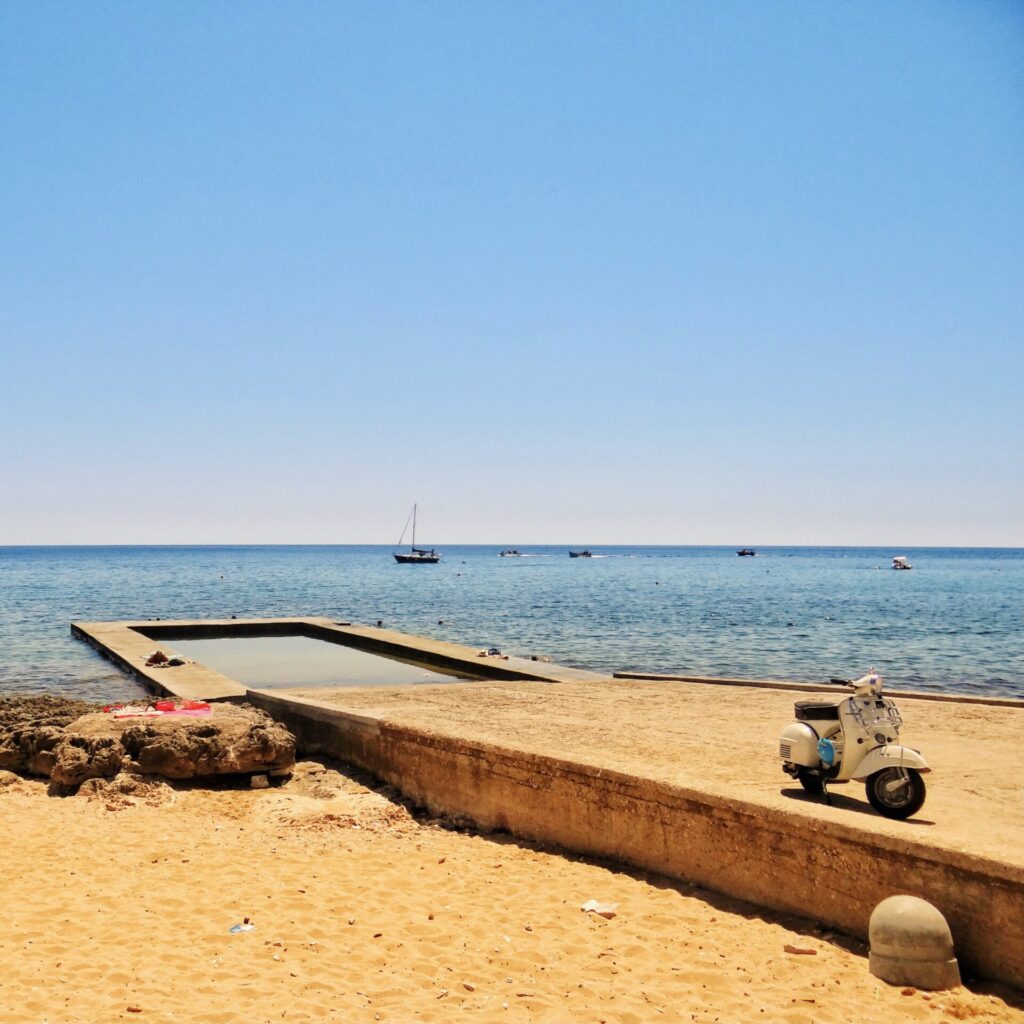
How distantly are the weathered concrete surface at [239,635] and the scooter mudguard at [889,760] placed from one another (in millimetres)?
8850

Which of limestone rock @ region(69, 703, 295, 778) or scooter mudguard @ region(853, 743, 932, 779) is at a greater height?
scooter mudguard @ region(853, 743, 932, 779)

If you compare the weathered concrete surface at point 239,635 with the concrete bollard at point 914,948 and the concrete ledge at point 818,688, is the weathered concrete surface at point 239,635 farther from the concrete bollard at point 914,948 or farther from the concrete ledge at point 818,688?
the concrete bollard at point 914,948

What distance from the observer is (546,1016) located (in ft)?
14.5

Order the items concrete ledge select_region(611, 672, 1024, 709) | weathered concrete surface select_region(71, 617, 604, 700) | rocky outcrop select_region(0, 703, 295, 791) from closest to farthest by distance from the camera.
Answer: rocky outcrop select_region(0, 703, 295, 791) < concrete ledge select_region(611, 672, 1024, 709) < weathered concrete surface select_region(71, 617, 604, 700)

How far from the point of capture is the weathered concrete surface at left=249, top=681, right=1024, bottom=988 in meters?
4.89

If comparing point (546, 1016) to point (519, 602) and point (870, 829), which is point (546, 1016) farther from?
point (519, 602)

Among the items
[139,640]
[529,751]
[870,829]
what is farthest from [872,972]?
[139,640]

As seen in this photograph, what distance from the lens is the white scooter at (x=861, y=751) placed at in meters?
5.91

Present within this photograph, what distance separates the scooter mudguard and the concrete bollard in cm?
140

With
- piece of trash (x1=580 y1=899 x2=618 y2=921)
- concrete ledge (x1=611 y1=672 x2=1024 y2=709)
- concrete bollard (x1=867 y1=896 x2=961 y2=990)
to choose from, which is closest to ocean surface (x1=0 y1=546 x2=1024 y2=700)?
concrete ledge (x1=611 y1=672 x2=1024 y2=709)

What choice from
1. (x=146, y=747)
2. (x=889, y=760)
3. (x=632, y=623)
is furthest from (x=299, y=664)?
(x=632, y=623)

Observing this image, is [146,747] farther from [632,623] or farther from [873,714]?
[632,623]

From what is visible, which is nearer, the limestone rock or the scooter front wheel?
the scooter front wheel

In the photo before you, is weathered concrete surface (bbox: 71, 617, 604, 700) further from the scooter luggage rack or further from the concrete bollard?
the concrete bollard
